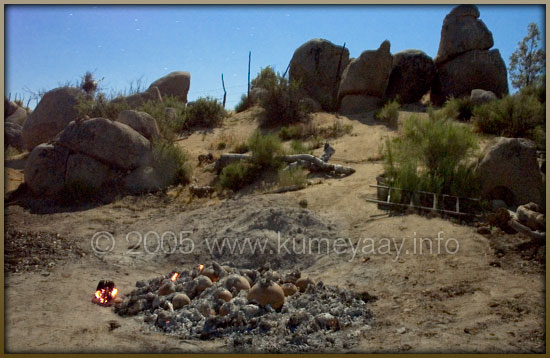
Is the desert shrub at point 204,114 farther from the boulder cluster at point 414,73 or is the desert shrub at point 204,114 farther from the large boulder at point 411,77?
the large boulder at point 411,77

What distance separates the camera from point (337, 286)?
6.07 m

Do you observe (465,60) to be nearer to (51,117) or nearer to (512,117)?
(512,117)

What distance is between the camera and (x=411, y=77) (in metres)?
18.5

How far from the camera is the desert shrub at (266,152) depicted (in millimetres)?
11867

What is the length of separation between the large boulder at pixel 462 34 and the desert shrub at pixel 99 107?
34.5ft

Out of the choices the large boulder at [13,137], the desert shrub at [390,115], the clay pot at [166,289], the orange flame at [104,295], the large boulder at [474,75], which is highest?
the large boulder at [474,75]

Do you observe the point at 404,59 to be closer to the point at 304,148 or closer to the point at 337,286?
the point at 304,148

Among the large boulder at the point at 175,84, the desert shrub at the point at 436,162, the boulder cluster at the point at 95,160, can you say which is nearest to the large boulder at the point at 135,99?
the boulder cluster at the point at 95,160

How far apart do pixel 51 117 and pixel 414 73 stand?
11327mm

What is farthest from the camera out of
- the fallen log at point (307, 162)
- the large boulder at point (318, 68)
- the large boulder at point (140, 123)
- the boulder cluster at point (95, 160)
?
the large boulder at point (318, 68)

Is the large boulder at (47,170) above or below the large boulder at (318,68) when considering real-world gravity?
below

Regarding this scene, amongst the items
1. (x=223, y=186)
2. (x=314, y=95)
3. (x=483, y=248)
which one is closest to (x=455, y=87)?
(x=314, y=95)

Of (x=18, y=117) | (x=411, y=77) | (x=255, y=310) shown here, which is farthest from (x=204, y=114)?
(x=255, y=310)

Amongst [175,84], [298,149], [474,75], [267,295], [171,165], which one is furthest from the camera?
[175,84]
